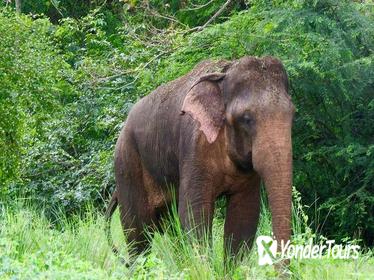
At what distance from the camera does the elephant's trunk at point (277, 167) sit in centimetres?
848

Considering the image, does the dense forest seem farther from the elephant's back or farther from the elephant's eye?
A: the elephant's eye

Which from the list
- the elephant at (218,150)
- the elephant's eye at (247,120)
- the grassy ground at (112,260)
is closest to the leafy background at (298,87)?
the elephant at (218,150)

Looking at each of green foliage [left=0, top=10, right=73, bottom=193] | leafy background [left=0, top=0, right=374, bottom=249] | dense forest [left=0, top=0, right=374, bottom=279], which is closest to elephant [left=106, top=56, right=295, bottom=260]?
dense forest [left=0, top=0, right=374, bottom=279]

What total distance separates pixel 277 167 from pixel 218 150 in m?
0.97

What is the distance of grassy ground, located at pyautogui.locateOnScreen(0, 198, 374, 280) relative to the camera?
25.6ft

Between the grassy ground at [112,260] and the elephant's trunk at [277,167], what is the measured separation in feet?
1.31

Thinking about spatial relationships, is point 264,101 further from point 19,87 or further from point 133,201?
point 19,87

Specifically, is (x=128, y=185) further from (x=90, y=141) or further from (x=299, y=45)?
(x=90, y=141)

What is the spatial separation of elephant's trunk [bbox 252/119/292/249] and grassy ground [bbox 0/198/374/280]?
0.40 meters

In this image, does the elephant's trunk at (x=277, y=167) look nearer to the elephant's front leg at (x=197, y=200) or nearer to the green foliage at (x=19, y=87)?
the elephant's front leg at (x=197, y=200)

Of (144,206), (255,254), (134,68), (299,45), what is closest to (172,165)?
(144,206)

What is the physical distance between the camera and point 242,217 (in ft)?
32.4

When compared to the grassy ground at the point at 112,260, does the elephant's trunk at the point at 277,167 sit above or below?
above

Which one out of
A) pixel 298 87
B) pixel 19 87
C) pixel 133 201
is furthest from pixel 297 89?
pixel 133 201
